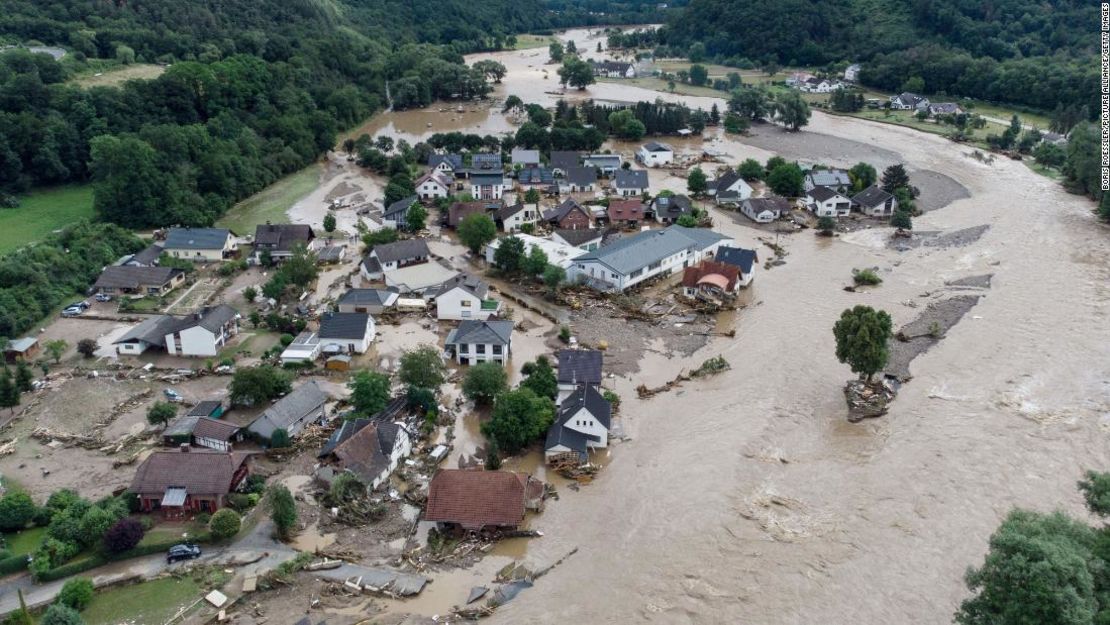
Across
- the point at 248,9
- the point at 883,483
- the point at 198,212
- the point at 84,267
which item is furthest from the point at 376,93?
the point at 883,483

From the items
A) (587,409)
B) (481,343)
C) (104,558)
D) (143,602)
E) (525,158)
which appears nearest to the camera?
(143,602)

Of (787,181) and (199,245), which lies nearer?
(199,245)

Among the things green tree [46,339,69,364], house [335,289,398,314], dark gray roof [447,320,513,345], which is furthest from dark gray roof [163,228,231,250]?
dark gray roof [447,320,513,345]

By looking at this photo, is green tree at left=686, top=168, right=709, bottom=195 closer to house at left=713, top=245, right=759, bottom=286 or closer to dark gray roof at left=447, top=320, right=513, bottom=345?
house at left=713, top=245, right=759, bottom=286

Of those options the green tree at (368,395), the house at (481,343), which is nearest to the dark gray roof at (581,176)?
the house at (481,343)

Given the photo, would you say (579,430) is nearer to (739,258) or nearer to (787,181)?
(739,258)

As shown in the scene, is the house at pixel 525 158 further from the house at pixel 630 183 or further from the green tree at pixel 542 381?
the green tree at pixel 542 381

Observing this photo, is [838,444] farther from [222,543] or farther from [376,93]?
[376,93]

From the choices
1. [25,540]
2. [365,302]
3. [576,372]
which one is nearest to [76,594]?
[25,540]

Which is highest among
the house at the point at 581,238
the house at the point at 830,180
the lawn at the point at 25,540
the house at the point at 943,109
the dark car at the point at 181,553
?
the house at the point at 943,109
